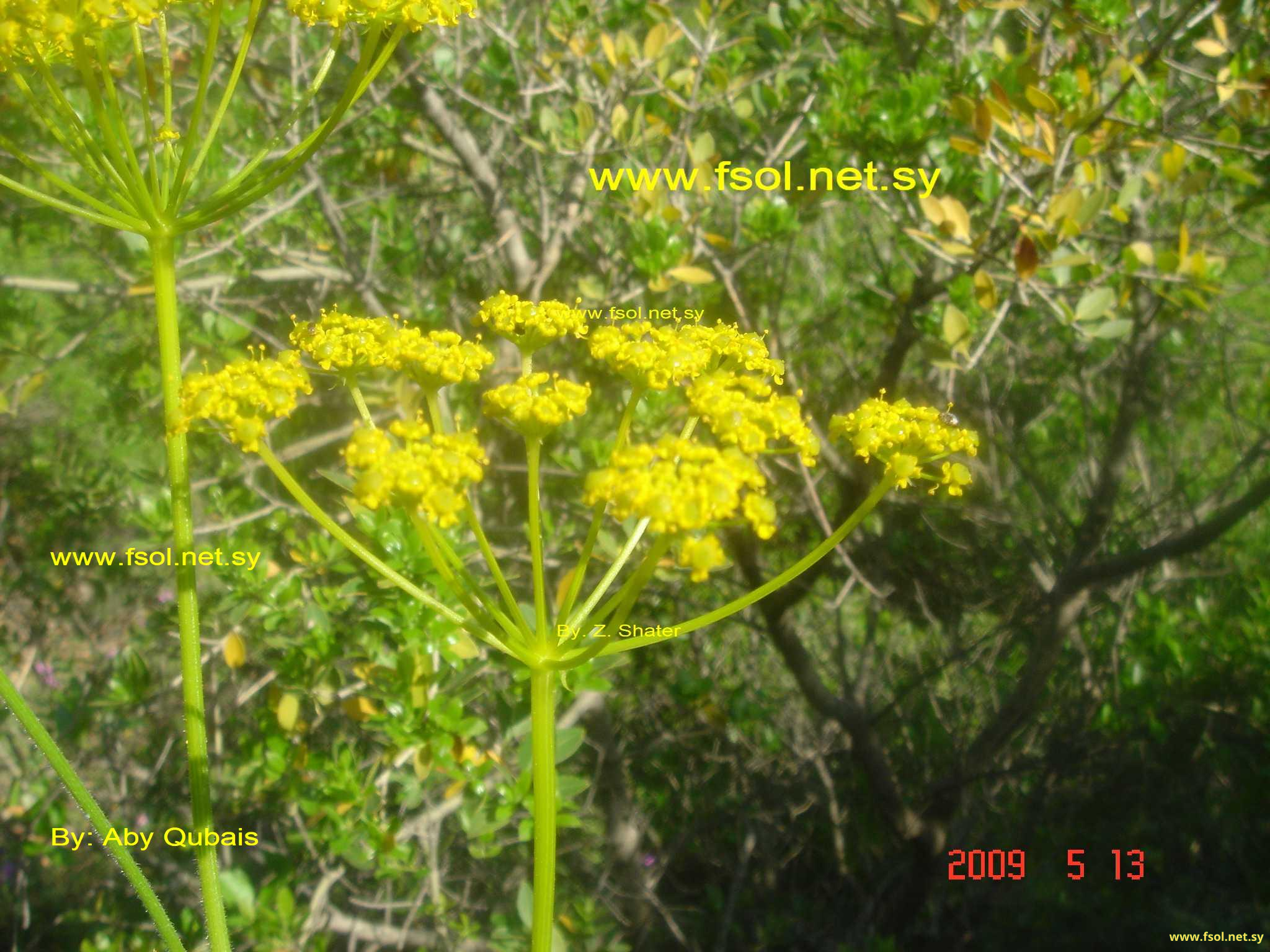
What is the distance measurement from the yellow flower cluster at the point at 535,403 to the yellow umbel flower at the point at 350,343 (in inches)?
6.0

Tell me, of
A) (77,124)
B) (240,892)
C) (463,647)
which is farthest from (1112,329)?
(240,892)

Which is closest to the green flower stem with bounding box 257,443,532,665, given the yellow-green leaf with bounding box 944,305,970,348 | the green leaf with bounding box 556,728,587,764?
the green leaf with bounding box 556,728,587,764

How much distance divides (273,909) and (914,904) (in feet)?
7.10

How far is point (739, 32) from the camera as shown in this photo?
138 inches

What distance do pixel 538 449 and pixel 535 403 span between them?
54mm

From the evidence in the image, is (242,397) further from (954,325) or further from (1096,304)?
(1096,304)

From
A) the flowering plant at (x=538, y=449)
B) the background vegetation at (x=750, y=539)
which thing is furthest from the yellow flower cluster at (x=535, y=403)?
the background vegetation at (x=750, y=539)

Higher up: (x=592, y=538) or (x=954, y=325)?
(x=954, y=325)

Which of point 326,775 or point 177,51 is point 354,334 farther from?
point 177,51

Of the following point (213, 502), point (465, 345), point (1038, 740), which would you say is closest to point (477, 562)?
point (213, 502)

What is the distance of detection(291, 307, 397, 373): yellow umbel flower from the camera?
114 cm

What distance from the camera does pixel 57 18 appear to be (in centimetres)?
96

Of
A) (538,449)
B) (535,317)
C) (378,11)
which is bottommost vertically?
(538,449)

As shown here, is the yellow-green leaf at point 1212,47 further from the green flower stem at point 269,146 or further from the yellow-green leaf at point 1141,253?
the green flower stem at point 269,146
